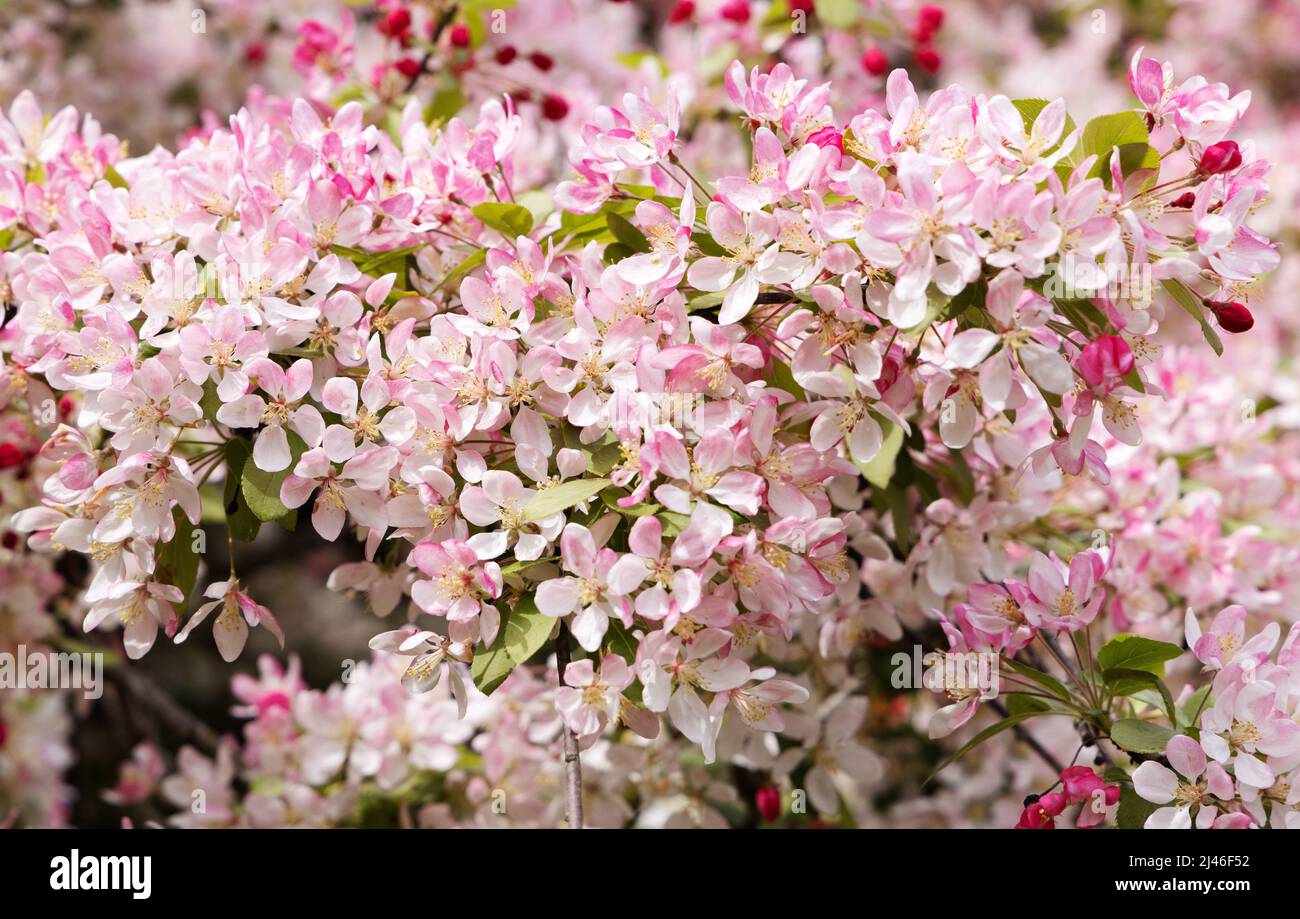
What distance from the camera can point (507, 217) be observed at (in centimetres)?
141

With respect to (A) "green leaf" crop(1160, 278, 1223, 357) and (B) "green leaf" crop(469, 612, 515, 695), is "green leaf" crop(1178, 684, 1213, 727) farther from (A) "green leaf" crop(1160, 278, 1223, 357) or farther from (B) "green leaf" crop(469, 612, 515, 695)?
(B) "green leaf" crop(469, 612, 515, 695)

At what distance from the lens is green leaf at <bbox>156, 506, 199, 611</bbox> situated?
140cm

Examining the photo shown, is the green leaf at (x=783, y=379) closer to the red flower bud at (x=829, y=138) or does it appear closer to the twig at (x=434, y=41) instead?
the red flower bud at (x=829, y=138)

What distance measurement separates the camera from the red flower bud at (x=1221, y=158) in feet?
3.92

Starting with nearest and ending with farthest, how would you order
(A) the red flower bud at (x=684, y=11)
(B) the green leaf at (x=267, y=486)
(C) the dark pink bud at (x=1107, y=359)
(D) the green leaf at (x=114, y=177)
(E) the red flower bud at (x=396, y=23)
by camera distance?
(C) the dark pink bud at (x=1107, y=359)
(B) the green leaf at (x=267, y=486)
(D) the green leaf at (x=114, y=177)
(E) the red flower bud at (x=396, y=23)
(A) the red flower bud at (x=684, y=11)

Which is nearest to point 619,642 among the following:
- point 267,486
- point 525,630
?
point 525,630

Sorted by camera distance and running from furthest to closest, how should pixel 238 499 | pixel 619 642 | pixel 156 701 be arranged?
pixel 156 701
pixel 238 499
pixel 619 642

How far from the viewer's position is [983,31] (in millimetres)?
4348

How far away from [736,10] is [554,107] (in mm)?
375

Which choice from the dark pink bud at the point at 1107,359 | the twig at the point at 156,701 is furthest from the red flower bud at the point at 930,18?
the twig at the point at 156,701

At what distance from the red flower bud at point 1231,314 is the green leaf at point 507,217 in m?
0.71

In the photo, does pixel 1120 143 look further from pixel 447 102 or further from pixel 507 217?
pixel 447 102

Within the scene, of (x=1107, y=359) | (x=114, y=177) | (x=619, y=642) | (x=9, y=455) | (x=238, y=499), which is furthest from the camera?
(x=9, y=455)
